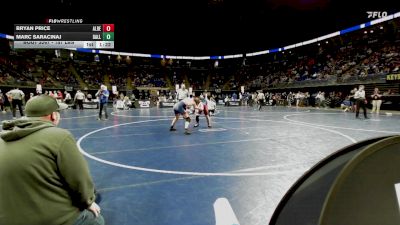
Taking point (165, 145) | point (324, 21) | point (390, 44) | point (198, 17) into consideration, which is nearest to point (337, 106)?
point (390, 44)

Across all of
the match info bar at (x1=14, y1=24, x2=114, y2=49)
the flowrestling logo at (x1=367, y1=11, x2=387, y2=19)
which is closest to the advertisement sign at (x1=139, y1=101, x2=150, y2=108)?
the match info bar at (x1=14, y1=24, x2=114, y2=49)

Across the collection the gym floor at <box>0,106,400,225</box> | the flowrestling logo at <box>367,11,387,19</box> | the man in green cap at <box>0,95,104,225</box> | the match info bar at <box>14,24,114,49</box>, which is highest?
the flowrestling logo at <box>367,11,387,19</box>

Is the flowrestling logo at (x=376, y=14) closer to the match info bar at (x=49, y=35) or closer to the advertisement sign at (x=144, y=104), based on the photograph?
the advertisement sign at (x=144, y=104)

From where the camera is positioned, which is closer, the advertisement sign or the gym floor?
the gym floor

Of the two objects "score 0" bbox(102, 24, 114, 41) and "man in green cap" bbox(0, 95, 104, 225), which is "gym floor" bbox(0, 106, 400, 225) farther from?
"score 0" bbox(102, 24, 114, 41)

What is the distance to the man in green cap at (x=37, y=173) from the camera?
1.64m

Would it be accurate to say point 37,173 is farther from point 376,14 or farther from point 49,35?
point 376,14

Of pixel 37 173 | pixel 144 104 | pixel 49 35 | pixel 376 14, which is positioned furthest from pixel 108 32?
pixel 376 14

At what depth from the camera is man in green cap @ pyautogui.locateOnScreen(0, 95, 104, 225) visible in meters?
1.64

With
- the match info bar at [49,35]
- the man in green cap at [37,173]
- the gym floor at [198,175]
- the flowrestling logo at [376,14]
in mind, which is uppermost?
the flowrestling logo at [376,14]

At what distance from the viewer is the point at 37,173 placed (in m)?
1.65

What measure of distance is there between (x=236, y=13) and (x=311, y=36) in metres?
15.4

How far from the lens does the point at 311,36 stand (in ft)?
131

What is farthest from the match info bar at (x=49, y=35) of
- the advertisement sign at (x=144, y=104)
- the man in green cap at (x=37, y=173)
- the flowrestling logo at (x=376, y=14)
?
the flowrestling logo at (x=376, y=14)
